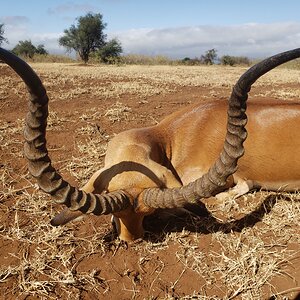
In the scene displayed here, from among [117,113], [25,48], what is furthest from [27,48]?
[117,113]

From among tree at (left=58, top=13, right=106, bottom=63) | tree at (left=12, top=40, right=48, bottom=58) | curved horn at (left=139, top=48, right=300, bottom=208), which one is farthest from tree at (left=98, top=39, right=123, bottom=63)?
curved horn at (left=139, top=48, right=300, bottom=208)

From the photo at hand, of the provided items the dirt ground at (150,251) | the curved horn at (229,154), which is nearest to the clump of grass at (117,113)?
the dirt ground at (150,251)

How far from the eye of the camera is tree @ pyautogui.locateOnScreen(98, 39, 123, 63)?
48.9 m

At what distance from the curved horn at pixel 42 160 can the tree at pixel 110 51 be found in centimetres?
4618

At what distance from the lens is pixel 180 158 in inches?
195

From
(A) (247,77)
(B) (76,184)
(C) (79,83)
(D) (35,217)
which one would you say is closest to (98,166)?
(B) (76,184)

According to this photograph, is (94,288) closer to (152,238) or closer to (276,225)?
(152,238)

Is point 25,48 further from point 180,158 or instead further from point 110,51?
point 180,158

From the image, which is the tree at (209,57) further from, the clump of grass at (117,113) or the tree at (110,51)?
the clump of grass at (117,113)

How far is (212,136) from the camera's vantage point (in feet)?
16.5

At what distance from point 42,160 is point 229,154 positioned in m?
1.46

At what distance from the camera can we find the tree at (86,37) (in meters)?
52.2

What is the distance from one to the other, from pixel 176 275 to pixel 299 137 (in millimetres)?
2487

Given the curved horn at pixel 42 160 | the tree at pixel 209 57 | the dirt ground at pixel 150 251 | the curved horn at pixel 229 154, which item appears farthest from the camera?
the tree at pixel 209 57
